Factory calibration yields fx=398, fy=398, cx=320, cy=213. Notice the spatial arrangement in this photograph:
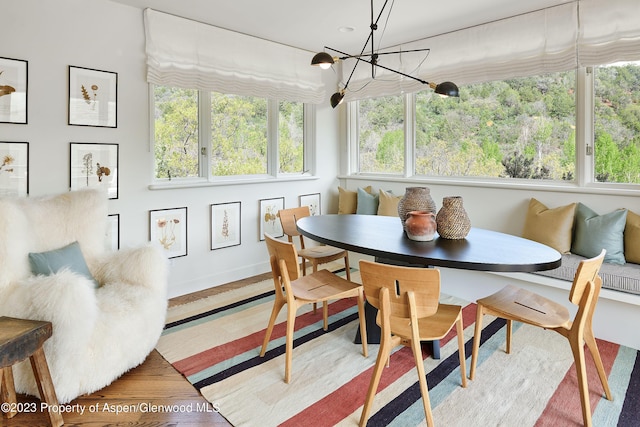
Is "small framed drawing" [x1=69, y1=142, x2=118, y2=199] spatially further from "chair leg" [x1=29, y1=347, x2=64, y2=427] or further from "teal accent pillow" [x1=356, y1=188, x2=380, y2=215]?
"teal accent pillow" [x1=356, y1=188, x2=380, y2=215]

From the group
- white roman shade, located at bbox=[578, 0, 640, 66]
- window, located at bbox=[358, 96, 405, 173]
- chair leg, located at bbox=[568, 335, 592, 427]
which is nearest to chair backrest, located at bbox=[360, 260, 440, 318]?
chair leg, located at bbox=[568, 335, 592, 427]

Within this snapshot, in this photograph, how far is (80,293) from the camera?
1.92 m

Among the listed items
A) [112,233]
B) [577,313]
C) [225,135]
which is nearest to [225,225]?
[225,135]

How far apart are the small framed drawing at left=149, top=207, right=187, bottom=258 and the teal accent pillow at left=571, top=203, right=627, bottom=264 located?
3247 millimetres

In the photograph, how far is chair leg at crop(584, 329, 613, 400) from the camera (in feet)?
6.41

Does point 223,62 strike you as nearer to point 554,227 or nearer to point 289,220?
point 289,220

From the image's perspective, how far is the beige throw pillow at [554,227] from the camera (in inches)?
119

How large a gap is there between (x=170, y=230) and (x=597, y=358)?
125 inches

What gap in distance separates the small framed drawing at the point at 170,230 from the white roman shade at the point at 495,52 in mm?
2532

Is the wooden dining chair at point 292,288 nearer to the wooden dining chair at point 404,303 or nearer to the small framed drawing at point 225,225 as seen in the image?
the wooden dining chair at point 404,303

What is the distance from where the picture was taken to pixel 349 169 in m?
5.04

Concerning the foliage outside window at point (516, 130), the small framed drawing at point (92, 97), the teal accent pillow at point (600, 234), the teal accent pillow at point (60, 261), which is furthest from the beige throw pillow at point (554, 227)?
the small framed drawing at point (92, 97)

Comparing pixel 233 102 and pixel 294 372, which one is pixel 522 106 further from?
pixel 294 372

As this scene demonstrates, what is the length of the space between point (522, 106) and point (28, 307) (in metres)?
3.85
